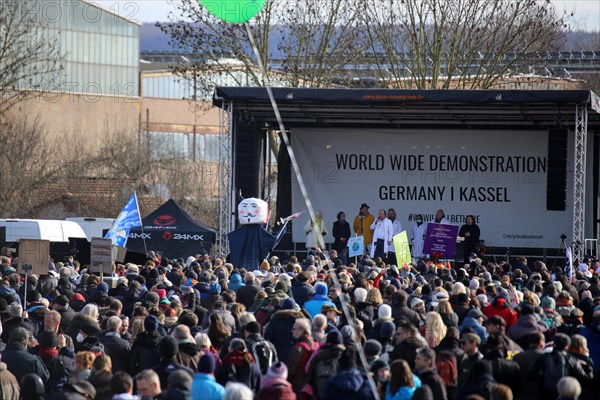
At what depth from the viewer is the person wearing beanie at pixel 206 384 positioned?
8891mm

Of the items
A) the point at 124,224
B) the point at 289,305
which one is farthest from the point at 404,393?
the point at 124,224

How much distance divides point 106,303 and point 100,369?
15.4 feet

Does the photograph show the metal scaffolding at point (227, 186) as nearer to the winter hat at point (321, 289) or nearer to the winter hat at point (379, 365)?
the winter hat at point (321, 289)

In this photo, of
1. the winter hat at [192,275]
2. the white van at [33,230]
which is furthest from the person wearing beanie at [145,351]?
the white van at [33,230]

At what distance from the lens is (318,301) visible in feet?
44.3

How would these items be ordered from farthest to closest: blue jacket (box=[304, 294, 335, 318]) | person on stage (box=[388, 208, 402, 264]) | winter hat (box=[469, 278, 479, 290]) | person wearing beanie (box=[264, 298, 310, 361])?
person on stage (box=[388, 208, 402, 264]) → winter hat (box=[469, 278, 479, 290]) → blue jacket (box=[304, 294, 335, 318]) → person wearing beanie (box=[264, 298, 310, 361])

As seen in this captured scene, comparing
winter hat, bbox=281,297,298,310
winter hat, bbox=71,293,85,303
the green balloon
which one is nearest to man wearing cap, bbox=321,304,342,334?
winter hat, bbox=281,297,298,310

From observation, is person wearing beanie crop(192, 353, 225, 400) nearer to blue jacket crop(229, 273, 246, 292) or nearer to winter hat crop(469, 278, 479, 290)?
blue jacket crop(229, 273, 246, 292)

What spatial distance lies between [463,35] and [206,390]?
3081 cm

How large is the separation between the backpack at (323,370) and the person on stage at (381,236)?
15447 millimetres

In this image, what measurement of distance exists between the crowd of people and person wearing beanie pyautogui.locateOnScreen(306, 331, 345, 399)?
1cm

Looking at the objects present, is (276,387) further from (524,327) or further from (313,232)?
(313,232)

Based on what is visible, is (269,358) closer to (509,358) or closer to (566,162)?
(509,358)

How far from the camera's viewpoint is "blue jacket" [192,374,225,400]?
8.88 metres
